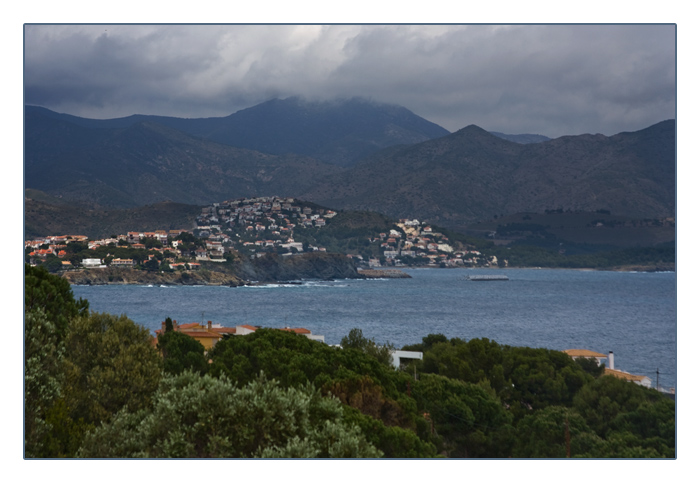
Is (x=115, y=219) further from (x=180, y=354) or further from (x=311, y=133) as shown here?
(x=180, y=354)

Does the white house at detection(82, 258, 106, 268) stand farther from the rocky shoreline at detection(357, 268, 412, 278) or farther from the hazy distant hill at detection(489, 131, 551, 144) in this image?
the rocky shoreline at detection(357, 268, 412, 278)

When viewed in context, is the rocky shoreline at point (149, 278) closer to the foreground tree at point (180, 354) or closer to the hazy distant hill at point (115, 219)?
the hazy distant hill at point (115, 219)

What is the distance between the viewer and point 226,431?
5812mm

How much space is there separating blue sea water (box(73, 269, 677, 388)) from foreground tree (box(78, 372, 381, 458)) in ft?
47.7

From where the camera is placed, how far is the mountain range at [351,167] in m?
61.2

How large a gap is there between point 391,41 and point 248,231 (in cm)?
7082

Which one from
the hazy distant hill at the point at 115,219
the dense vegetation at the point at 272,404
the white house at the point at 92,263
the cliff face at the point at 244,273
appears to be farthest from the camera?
the cliff face at the point at 244,273

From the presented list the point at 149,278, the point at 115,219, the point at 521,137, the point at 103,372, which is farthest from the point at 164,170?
the point at 103,372

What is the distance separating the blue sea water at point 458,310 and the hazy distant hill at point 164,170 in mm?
9035

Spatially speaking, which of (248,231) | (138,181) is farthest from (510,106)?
(248,231)

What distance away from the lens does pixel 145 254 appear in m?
55.2

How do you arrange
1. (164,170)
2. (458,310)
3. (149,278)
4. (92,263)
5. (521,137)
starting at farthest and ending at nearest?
(164,170) → (149,278) → (92,263) → (458,310) → (521,137)

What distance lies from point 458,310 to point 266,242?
39.9 metres

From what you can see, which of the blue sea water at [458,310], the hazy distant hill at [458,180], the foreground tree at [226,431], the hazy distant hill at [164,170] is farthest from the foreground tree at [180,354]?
the hazy distant hill at [458,180]
